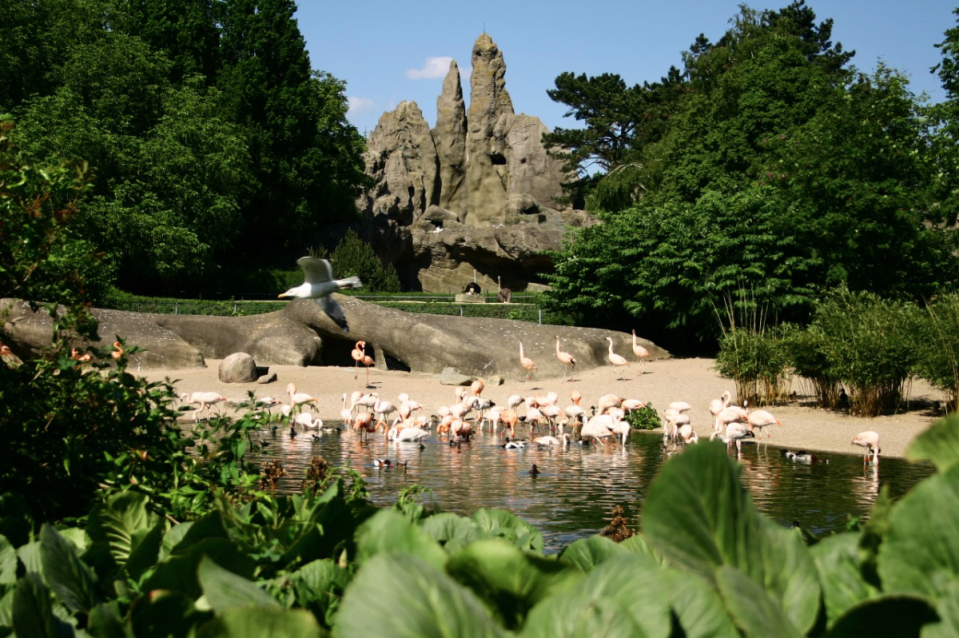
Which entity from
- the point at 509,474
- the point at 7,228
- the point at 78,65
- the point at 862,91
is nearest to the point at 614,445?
the point at 509,474

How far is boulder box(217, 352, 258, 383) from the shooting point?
18828 mm

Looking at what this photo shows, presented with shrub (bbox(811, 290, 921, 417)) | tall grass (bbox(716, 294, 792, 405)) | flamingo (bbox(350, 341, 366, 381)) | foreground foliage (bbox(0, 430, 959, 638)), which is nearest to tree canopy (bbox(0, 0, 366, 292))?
flamingo (bbox(350, 341, 366, 381))

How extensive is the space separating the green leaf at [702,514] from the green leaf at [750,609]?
0.31 feet

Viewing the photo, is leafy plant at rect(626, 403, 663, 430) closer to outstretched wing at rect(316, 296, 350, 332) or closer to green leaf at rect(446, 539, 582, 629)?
outstretched wing at rect(316, 296, 350, 332)

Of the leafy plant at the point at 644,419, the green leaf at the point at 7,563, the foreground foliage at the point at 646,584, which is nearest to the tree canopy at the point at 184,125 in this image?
the leafy plant at the point at 644,419

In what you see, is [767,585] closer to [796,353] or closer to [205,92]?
[796,353]

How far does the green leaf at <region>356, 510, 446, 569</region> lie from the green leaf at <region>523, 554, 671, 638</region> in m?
0.29

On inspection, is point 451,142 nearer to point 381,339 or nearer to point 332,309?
point 381,339

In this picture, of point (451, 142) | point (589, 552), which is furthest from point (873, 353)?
point (451, 142)

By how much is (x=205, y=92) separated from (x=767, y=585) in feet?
138

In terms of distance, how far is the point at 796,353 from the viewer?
15.1 meters

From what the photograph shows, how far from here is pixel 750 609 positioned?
2.68 ft

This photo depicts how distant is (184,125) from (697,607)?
3428cm

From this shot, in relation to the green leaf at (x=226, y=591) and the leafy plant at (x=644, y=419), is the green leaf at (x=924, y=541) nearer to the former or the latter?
the green leaf at (x=226, y=591)
